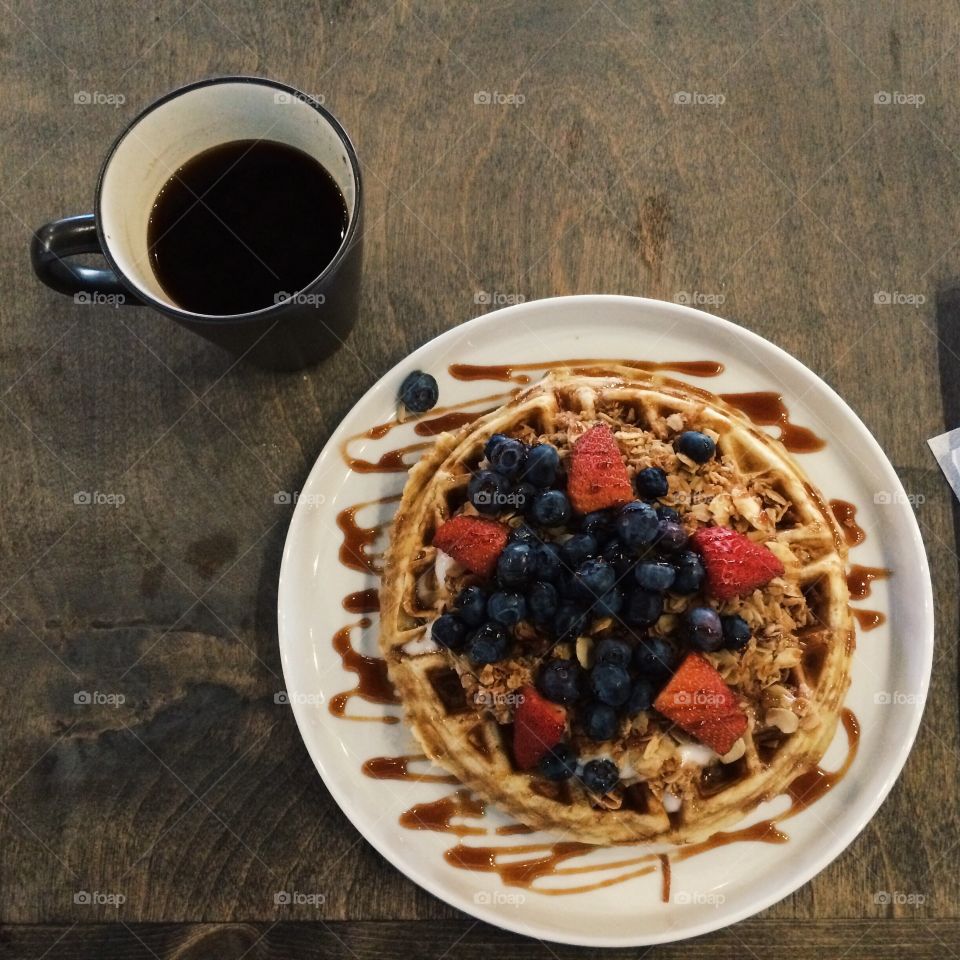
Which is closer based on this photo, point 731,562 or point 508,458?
point 731,562

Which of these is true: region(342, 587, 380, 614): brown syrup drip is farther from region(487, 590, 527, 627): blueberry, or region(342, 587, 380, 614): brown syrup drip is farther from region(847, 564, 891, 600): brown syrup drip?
region(847, 564, 891, 600): brown syrup drip

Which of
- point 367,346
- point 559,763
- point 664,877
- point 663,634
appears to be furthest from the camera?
point 367,346

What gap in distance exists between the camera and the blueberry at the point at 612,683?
190 cm

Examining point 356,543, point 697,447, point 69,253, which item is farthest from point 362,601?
point 69,253

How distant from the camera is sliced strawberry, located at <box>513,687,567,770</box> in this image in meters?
2.00

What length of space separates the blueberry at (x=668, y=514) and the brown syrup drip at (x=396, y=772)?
1047 mm

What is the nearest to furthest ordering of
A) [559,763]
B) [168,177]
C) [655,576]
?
[655,576] → [559,763] → [168,177]

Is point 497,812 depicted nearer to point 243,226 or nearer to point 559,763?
point 559,763

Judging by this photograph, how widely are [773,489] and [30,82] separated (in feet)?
9.15

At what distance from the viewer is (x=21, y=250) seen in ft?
9.16

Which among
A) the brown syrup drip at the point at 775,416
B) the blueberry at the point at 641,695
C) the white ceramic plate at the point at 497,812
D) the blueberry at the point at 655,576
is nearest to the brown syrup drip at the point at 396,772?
the white ceramic plate at the point at 497,812

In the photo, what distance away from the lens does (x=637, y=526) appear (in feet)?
6.24

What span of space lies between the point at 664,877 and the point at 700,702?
78cm

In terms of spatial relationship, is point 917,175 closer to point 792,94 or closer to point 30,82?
point 792,94
